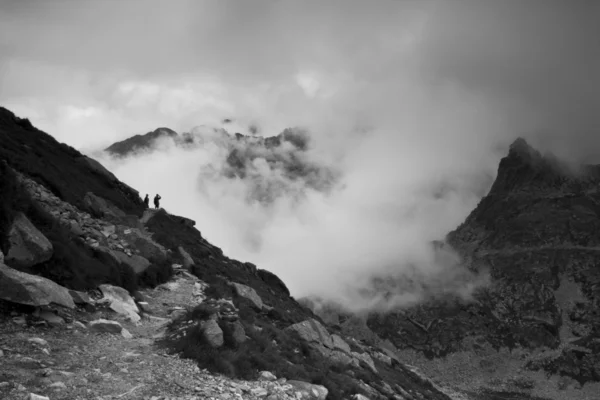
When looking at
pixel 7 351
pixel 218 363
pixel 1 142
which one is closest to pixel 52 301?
pixel 7 351

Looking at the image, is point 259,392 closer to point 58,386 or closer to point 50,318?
point 58,386

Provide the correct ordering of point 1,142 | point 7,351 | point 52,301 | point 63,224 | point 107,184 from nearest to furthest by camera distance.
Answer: point 7,351
point 52,301
point 63,224
point 1,142
point 107,184

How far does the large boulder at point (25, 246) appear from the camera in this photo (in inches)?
754

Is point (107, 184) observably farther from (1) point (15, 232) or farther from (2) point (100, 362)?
(2) point (100, 362)

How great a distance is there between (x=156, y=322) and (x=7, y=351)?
9220 mm

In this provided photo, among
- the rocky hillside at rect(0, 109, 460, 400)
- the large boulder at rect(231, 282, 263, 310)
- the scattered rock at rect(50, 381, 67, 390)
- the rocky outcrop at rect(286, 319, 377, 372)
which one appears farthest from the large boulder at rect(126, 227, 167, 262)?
the scattered rock at rect(50, 381, 67, 390)

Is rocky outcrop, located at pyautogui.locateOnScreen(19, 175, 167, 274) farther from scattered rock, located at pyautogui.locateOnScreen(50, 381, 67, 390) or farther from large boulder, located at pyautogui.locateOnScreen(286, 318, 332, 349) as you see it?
scattered rock, located at pyautogui.locateOnScreen(50, 381, 67, 390)

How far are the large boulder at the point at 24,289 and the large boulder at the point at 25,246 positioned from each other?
Result: 7.99 ft

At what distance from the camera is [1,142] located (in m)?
39.3

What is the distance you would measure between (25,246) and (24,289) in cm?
420

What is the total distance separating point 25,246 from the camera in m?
19.8

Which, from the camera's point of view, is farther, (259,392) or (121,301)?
(121,301)

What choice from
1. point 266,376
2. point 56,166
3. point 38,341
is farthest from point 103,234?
point 266,376

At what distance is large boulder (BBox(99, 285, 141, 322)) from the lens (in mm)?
22284
